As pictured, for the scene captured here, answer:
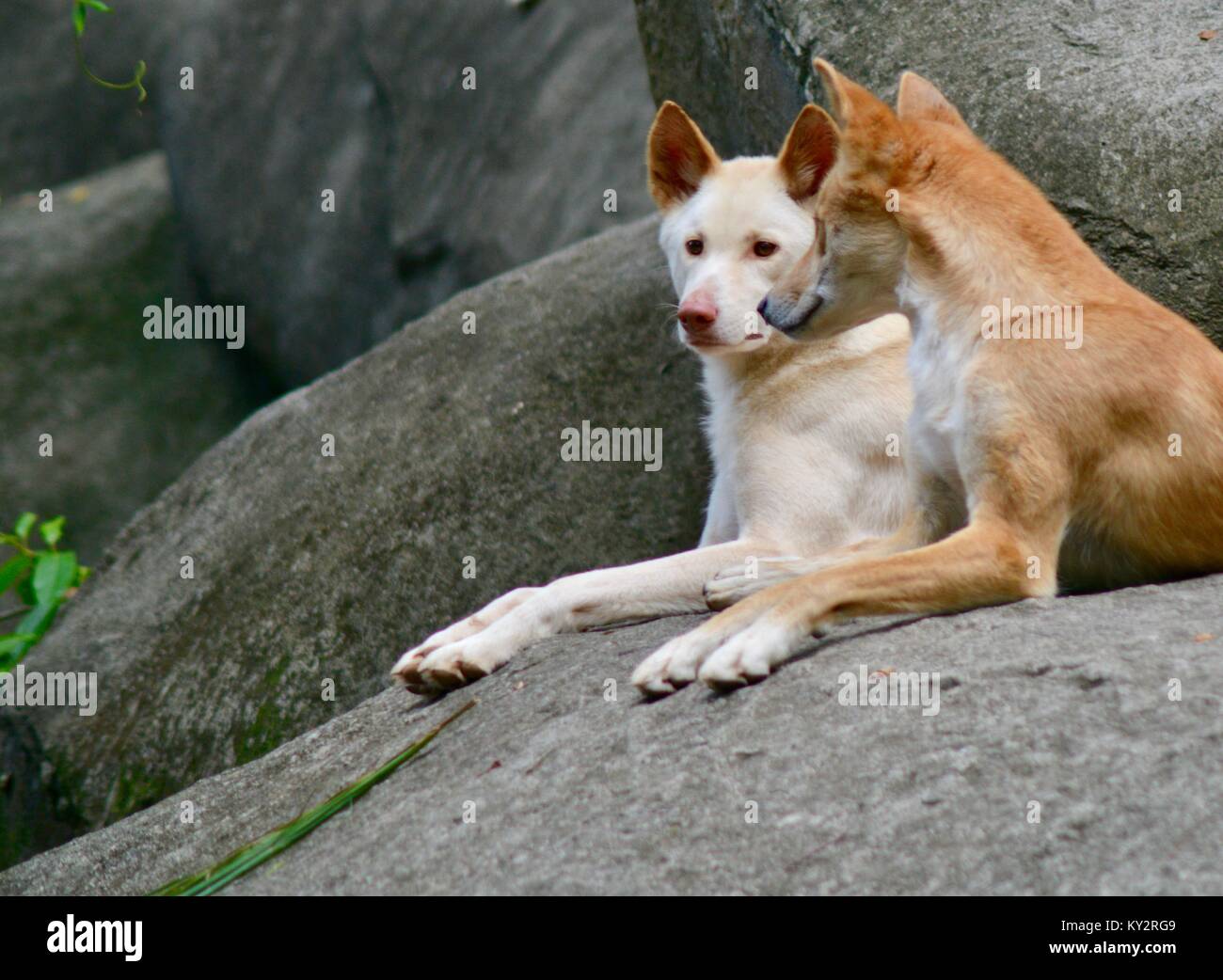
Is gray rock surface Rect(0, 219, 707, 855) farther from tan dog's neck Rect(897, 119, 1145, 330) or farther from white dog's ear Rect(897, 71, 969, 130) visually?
tan dog's neck Rect(897, 119, 1145, 330)

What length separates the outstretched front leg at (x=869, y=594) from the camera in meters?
3.72

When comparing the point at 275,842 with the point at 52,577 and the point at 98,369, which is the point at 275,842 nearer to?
the point at 52,577

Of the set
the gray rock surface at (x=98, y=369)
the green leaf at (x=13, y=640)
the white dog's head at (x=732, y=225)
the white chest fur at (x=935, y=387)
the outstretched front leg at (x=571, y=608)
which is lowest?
the outstretched front leg at (x=571, y=608)

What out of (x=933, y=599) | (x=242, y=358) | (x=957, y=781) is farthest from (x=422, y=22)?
(x=957, y=781)

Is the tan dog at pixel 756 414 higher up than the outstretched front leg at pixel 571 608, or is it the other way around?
the tan dog at pixel 756 414

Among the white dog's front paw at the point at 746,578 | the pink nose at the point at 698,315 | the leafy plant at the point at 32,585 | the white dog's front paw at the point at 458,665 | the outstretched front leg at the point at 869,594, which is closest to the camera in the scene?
the outstretched front leg at the point at 869,594

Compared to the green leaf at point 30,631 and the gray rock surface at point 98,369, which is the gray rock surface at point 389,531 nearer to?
the green leaf at point 30,631

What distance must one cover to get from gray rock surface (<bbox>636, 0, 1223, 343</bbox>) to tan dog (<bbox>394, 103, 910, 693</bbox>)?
28.1 inches

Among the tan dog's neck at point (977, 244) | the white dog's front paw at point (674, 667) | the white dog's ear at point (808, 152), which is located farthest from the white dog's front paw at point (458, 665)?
the white dog's ear at point (808, 152)

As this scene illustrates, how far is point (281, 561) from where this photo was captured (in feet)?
23.5

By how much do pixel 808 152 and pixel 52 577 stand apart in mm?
4263

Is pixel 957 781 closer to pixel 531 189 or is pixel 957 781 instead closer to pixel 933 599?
pixel 933 599

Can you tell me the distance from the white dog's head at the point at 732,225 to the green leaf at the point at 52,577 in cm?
346

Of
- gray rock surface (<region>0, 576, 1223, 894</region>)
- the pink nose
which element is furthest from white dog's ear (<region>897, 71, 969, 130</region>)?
gray rock surface (<region>0, 576, 1223, 894</region>)
